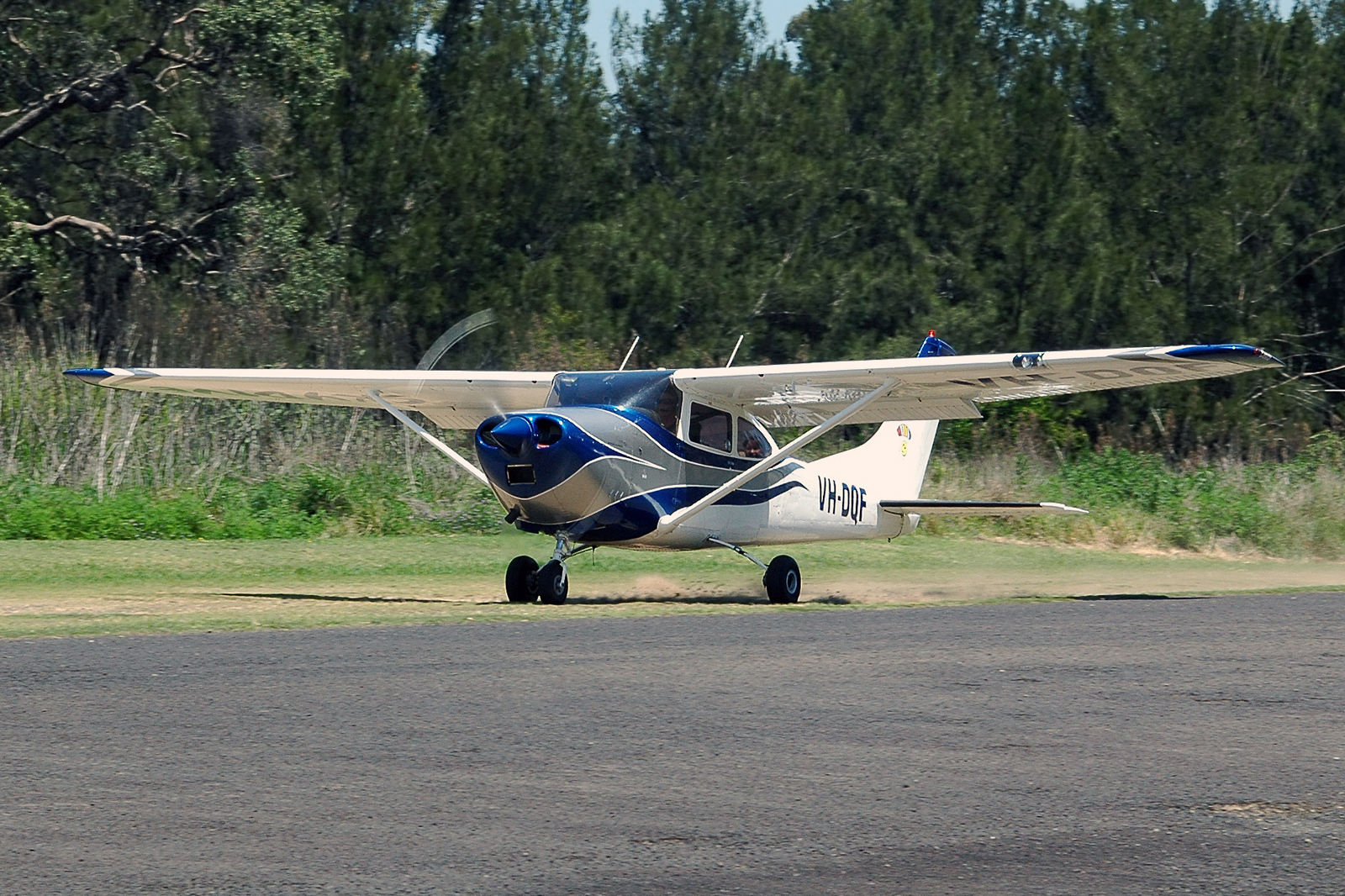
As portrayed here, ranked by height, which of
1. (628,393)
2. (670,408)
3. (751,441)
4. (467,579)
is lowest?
(467,579)

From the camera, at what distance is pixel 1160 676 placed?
9320 millimetres

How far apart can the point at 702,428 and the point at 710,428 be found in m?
0.14

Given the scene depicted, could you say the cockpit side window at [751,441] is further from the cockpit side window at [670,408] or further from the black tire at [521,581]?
the black tire at [521,581]

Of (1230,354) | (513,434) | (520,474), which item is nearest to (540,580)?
(520,474)

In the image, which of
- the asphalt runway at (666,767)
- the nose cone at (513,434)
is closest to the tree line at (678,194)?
the nose cone at (513,434)

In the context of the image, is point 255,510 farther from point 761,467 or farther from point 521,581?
point 761,467

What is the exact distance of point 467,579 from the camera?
1911 centimetres

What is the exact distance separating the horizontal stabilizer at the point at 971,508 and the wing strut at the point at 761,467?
1583 millimetres

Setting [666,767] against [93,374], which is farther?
[93,374]

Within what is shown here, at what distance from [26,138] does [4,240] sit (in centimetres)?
516

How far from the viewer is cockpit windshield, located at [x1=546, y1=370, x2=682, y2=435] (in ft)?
51.1

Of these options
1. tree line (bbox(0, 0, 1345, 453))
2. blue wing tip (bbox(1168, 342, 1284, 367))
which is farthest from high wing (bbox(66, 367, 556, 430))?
tree line (bbox(0, 0, 1345, 453))

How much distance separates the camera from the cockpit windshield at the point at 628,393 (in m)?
15.6

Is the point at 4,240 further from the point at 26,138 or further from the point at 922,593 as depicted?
the point at 922,593
